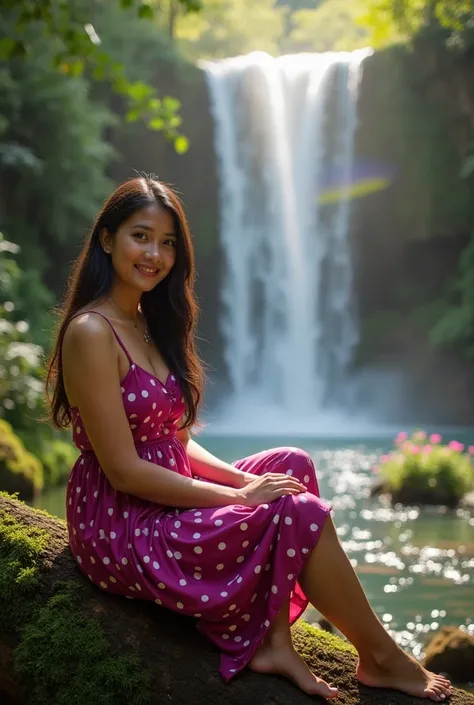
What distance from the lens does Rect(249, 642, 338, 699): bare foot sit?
2779 millimetres

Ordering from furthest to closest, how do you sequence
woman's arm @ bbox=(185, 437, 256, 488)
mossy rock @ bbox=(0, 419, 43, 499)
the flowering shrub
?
the flowering shrub < mossy rock @ bbox=(0, 419, 43, 499) < woman's arm @ bbox=(185, 437, 256, 488)

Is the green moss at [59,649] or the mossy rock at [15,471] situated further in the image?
the mossy rock at [15,471]

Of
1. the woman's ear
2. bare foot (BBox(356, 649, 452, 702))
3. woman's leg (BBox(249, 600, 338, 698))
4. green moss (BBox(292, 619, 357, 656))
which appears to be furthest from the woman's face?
bare foot (BBox(356, 649, 452, 702))

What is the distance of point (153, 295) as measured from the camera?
132 inches

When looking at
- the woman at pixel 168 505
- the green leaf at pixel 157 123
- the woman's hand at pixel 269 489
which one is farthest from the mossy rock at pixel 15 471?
the woman's hand at pixel 269 489

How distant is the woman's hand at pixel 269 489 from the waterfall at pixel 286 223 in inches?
802

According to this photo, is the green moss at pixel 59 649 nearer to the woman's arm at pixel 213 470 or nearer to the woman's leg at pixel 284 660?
the woman's leg at pixel 284 660

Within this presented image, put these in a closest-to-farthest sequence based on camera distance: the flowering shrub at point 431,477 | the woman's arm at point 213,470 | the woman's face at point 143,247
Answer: the woman's face at point 143,247, the woman's arm at point 213,470, the flowering shrub at point 431,477

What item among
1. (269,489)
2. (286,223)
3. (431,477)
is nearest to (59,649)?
(269,489)

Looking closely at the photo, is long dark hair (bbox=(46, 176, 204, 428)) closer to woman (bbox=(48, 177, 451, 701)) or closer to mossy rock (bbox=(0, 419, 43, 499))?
woman (bbox=(48, 177, 451, 701))

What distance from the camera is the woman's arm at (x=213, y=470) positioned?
3.24 m

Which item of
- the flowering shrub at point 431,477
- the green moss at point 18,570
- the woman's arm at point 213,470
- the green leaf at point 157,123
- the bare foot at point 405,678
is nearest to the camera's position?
the bare foot at point 405,678

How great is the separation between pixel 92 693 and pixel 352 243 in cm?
2248

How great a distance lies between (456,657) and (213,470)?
2066 millimetres
